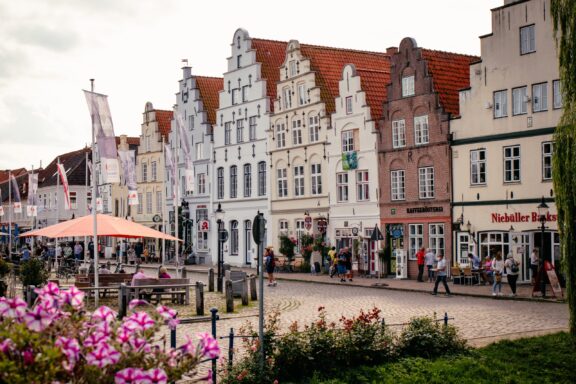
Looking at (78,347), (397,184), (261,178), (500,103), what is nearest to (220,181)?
(261,178)

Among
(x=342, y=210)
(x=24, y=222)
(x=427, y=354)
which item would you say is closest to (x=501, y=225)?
(x=342, y=210)

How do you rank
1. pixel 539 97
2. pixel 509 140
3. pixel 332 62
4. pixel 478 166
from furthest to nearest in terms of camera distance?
pixel 332 62
pixel 478 166
pixel 509 140
pixel 539 97

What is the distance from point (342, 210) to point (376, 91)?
6643mm

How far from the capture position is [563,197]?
17.5 m

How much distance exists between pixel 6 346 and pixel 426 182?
3386 cm

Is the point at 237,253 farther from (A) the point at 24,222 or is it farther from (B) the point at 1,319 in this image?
(A) the point at 24,222

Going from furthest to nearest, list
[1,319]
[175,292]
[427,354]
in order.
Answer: [175,292] < [427,354] < [1,319]

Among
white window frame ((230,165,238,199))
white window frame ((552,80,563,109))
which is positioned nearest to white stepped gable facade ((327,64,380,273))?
white window frame ((552,80,563,109))

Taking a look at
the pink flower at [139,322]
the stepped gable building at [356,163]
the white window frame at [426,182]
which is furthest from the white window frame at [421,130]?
the pink flower at [139,322]

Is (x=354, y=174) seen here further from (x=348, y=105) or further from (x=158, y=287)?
(x=158, y=287)

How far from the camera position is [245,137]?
5425cm

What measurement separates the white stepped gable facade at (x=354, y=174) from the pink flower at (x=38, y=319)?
116 feet

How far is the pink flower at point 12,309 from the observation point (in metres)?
6.33

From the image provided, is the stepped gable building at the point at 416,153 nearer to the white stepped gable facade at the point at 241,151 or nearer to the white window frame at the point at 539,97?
the white window frame at the point at 539,97
